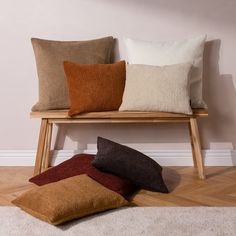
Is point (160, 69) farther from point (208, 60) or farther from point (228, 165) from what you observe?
point (228, 165)

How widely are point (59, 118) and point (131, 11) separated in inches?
36.5

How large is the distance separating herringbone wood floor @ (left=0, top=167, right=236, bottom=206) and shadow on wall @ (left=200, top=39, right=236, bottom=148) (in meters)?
0.26

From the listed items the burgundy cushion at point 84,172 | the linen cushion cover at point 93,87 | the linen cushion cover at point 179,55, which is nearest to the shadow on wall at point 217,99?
the linen cushion cover at point 179,55

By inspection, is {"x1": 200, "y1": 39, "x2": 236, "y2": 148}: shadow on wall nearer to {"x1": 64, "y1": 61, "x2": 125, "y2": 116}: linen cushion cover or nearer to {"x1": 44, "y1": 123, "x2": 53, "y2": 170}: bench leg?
{"x1": 64, "y1": 61, "x2": 125, "y2": 116}: linen cushion cover

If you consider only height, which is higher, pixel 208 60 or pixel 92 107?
pixel 208 60

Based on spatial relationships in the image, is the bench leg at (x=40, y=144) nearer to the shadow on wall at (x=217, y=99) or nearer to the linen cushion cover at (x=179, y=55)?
the linen cushion cover at (x=179, y=55)

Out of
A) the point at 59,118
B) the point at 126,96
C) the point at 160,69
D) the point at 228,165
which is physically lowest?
the point at 228,165

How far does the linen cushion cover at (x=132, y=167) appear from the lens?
7.50 feet

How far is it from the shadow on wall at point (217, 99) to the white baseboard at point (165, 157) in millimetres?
96

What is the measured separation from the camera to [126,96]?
8.63ft

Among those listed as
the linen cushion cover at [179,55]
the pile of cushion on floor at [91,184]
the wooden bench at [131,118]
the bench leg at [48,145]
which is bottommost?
the bench leg at [48,145]

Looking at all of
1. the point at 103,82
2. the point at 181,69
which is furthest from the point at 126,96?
the point at 181,69

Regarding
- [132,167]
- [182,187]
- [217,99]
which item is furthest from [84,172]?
[217,99]

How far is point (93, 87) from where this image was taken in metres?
2.64
